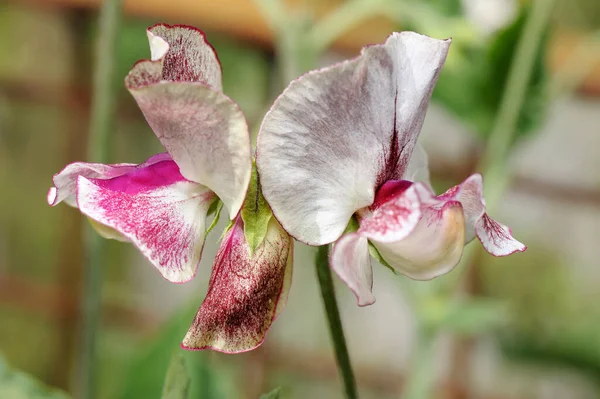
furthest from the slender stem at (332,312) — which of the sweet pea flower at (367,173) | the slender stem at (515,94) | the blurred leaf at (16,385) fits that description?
the slender stem at (515,94)

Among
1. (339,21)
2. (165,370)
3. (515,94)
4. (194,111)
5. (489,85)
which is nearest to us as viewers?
(194,111)

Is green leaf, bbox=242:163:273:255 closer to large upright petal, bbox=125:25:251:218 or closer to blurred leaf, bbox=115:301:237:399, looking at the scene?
large upright petal, bbox=125:25:251:218

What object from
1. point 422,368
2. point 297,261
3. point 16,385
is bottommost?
point 297,261

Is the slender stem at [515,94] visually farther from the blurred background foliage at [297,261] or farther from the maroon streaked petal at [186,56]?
the blurred background foliage at [297,261]

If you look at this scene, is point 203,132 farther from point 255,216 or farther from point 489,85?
point 489,85

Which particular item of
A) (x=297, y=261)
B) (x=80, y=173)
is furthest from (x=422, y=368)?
(x=297, y=261)
